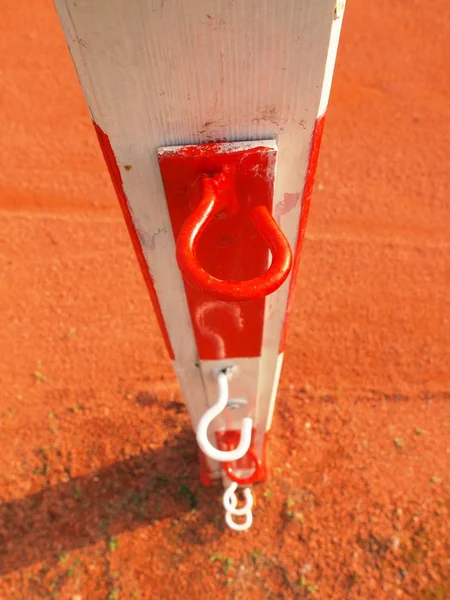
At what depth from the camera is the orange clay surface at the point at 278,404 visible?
7.39 ft

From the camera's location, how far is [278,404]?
8.87 feet

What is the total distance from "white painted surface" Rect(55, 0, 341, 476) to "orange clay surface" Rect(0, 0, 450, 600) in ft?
6.12

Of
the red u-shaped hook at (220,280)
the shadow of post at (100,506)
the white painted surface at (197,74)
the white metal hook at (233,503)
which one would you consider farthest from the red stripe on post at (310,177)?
the shadow of post at (100,506)

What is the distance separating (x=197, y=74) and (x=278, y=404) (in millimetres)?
2169

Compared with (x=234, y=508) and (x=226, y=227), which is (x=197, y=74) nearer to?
(x=226, y=227)

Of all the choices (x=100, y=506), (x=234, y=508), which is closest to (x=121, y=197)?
(x=234, y=508)

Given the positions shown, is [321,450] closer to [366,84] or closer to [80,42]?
[80,42]

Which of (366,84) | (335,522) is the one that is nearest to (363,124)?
(366,84)

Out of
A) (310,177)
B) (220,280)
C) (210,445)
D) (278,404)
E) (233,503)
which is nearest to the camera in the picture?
(220,280)

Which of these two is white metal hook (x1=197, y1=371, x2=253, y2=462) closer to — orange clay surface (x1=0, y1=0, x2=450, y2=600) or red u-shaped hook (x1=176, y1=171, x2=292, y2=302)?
red u-shaped hook (x1=176, y1=171, x2=292, y2=302)

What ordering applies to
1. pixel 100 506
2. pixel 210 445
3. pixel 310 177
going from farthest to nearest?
pixel 100 506
pixel 210 445
pixel 310 177

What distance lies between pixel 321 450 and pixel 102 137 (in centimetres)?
211

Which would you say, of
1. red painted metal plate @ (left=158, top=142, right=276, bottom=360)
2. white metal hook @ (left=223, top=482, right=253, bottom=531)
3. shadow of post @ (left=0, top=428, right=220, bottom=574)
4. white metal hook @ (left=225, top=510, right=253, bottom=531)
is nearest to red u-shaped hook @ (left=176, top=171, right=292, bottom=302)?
red painted metal plate @ (left=158, top=142, right=276, bottom=360)

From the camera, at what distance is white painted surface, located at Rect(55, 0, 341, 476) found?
713mm
